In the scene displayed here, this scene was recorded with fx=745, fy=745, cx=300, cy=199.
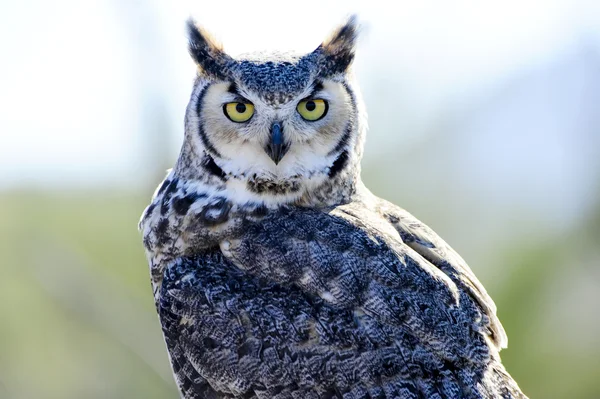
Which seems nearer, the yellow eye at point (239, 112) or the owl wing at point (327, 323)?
the owl wing at point (327, 323)

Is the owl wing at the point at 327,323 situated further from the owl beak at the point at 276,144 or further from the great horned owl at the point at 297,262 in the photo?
the owl beak at the point at 276,144

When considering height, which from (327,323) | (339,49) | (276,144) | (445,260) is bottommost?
(327,323)

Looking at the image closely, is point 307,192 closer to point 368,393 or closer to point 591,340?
point 368,393

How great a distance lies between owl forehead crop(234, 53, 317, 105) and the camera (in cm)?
344

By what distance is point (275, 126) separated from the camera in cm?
341

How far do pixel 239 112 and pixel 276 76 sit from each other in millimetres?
246

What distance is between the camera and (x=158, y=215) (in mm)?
3666

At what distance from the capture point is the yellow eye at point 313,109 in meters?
3.54

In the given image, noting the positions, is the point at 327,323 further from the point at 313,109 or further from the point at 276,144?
the point at 313,109

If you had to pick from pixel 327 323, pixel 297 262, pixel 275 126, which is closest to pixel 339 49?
pixel 275 126

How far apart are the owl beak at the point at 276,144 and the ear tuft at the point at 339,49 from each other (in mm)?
433

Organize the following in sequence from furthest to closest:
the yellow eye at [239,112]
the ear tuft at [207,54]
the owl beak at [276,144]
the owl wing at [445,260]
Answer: the ear tuft at [207,54] < the yellow eye at [239,112] < the owl beak at [276,144] < the owl wing at [445,260]

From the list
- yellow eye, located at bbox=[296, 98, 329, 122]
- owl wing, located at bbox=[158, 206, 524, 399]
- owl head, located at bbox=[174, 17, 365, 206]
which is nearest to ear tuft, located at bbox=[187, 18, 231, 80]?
owl head, located at bbox=[174, 17, 365, 206]

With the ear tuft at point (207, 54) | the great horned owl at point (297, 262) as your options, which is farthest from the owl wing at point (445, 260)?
the ear tuft at point (207, 54)
